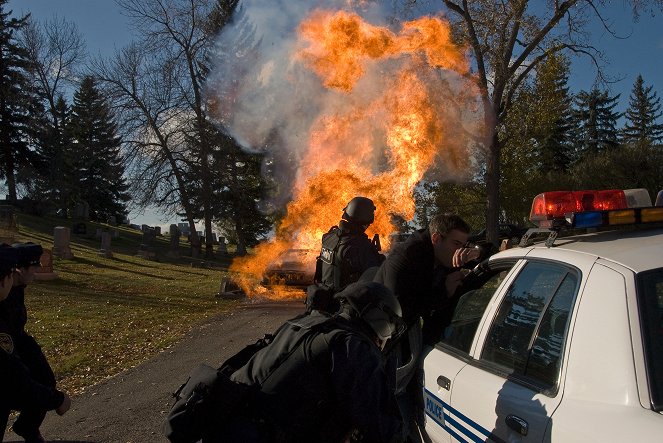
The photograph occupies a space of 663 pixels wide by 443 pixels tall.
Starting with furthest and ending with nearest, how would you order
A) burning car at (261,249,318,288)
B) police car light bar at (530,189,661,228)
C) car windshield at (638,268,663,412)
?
1. burning car at (261,249,318,288)
2. police car light bar at (530,189,661,228)
3. car windshield at (638,268,663,412)

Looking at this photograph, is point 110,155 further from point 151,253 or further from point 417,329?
point 417,329

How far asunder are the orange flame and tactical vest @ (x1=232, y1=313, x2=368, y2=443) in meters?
12.3

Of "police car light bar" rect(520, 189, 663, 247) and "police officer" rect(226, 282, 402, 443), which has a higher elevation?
"police car light bar" rect(520, 189, 663, 247)

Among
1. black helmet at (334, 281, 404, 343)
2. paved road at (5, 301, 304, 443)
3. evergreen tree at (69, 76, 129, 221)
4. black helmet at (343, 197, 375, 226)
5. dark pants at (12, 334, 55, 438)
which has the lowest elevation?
paved road at (5, 301, 304, 443)

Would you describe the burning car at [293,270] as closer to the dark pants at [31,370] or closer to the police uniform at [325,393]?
the dark pants at [31,370]

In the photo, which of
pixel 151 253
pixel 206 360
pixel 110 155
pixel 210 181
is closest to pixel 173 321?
pixel 206 360

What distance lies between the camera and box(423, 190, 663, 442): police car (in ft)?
6.45

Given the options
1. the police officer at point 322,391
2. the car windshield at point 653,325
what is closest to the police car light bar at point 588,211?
the car windshield at point 653,325

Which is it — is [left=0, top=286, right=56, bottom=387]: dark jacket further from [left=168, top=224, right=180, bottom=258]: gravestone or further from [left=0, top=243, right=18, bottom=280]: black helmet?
[left=168, top=224, right=180, bottom=258]: gravestone

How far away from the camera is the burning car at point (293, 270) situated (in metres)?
15.3

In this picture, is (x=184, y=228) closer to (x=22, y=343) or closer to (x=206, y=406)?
(x=22, y=343)

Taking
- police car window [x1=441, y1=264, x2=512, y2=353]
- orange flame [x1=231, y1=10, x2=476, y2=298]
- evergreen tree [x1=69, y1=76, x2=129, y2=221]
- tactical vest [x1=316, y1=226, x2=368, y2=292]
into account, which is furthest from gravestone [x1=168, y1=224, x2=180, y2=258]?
police car window [x1=441, y1=264, x2=512, y2=353]

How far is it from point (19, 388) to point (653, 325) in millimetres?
3132

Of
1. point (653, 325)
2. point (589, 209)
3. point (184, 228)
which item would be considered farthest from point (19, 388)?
point (184, 228)
